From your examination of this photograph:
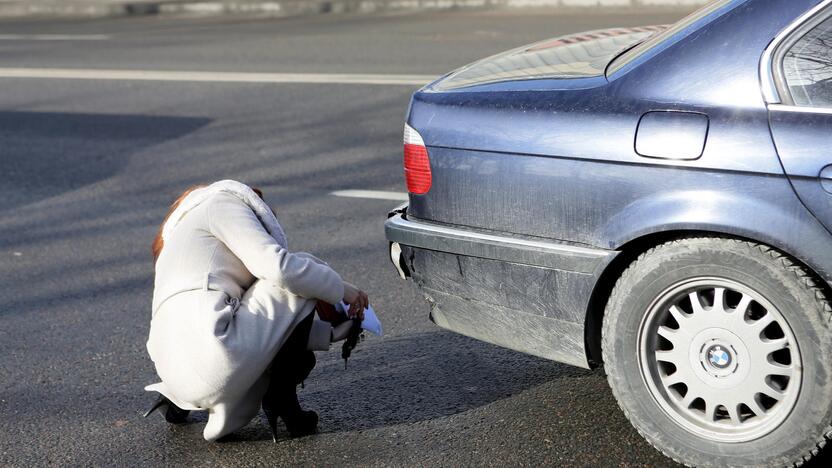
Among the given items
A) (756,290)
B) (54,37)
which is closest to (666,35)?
(756,290)

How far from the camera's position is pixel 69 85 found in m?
11.0

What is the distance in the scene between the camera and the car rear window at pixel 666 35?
3.43 meters

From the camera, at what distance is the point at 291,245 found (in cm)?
600

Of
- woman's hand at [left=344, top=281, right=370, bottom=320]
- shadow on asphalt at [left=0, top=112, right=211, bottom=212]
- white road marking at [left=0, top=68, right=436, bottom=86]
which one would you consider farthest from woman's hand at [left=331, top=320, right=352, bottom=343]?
white road marking at [left=0, top=68, right=436, bottom=86]

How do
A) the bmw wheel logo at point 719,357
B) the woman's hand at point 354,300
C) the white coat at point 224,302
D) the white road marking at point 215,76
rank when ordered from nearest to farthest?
the bmw wheel logo at point 719,357, the white coat at point 224,302, the woman's hand at point 354,300, the white road marking at point 215,76

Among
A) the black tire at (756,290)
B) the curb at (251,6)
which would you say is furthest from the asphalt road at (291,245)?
the curb at (251,6)

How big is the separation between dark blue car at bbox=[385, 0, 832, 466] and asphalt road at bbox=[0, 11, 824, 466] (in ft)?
1.24

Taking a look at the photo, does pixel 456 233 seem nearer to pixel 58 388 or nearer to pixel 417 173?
pixel 417 173

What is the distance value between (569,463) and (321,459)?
833 mm

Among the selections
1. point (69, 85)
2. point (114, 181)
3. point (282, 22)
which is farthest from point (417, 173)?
point (282, 22)

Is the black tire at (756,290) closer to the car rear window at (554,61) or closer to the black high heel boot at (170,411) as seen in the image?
the car rear window at (554,61)

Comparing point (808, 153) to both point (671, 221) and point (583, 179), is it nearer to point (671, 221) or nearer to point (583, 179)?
point (671, 221)

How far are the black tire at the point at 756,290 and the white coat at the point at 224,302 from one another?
0.98 m

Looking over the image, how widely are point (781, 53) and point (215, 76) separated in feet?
27.8
